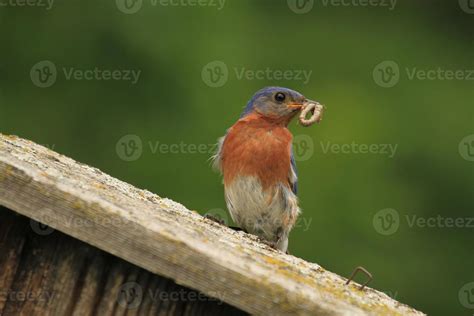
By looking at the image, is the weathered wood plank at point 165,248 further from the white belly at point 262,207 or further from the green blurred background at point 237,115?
the green blurred background at point 237,115

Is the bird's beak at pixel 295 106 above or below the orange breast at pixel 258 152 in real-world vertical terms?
above

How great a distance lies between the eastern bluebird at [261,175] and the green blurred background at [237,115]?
2223 mm

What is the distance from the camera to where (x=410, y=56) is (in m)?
11.8

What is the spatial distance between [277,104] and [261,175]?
2.41ft

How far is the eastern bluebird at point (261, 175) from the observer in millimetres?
7484

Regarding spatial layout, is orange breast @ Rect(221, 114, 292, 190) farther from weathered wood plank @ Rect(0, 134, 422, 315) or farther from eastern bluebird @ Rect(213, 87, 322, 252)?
weathered wood plank @ Rect(0, 134, 422, 315)

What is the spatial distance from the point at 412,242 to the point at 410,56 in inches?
92.3

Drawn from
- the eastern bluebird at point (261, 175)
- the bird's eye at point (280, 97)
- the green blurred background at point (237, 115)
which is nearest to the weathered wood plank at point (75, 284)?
the eastern bluebird at point (261, 175)

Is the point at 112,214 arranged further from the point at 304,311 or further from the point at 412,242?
the point at 412,242

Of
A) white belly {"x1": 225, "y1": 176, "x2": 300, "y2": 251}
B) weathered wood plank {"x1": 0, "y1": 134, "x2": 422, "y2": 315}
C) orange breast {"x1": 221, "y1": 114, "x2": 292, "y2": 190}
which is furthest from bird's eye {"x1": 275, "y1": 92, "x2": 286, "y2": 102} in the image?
weathered wood plank {"x1": 0, "y1": 134, "x2": 422, "y2": 315}

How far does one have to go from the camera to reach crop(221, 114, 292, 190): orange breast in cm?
750

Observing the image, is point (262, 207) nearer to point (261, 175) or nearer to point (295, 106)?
point (261, 175)

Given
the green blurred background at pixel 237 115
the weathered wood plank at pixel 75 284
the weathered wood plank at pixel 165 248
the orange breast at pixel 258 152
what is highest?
the green blurred background at pixel 237 115

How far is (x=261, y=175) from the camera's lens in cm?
749
